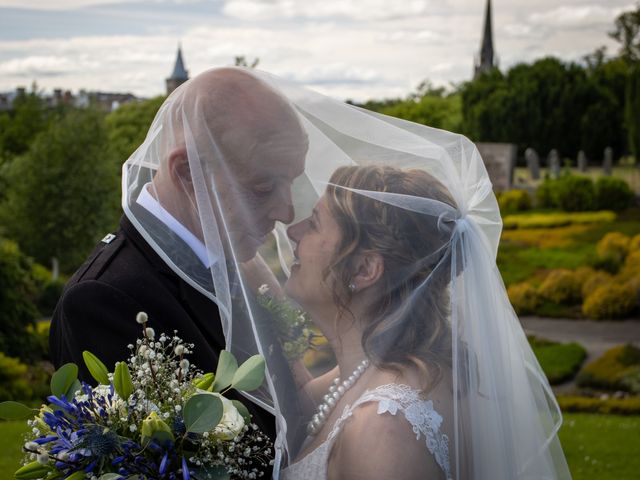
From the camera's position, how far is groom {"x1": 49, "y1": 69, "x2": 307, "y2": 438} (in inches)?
115

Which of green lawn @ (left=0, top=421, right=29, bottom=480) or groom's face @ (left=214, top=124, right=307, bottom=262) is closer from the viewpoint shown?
groom's face @ (left=214, top=124, right=307, bottom=262)

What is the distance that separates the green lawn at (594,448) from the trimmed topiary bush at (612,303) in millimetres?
7445

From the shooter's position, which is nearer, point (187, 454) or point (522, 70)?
point (187, 454)

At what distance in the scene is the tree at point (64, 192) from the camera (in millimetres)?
23594

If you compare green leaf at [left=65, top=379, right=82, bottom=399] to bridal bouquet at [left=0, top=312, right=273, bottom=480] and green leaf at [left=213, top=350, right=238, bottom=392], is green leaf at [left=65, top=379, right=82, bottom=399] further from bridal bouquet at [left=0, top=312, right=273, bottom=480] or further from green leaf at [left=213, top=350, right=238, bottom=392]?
green leaf at [left=213, top=350, right=238, bottom=392]

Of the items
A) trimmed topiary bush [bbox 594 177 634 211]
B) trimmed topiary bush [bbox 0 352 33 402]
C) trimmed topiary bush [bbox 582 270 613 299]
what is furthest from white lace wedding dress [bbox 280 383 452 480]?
trimmed topiary bush [bbox 594 177 634 211]

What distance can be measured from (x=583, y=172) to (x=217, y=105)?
30916 millimetres

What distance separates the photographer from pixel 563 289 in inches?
793

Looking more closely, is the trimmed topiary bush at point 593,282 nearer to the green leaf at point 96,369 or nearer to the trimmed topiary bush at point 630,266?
the trimmed topiary bush at point 630,266

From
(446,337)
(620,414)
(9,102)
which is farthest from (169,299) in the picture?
(9,102)

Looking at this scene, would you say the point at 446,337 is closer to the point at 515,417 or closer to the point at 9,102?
the point at 515,417

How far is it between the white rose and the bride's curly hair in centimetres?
64

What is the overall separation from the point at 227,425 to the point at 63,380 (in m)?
0.52

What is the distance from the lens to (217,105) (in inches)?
118
